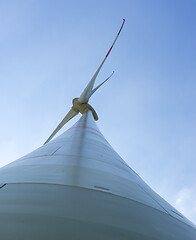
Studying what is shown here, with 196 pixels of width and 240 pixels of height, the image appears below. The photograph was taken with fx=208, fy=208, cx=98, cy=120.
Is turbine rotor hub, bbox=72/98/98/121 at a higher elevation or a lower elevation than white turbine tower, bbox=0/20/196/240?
higher

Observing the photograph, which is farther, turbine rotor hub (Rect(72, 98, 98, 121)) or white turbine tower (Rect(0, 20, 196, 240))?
turbine rotor hub (Rect(72, 98, 98, 121))

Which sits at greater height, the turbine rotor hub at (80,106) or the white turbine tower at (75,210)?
the turbine rotor hub at (80,106)

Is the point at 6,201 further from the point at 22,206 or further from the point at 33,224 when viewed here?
the point at 33,224

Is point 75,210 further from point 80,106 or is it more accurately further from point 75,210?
point 80,106

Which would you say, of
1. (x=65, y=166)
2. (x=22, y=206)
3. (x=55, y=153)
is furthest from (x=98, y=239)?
(x=55, y=153)

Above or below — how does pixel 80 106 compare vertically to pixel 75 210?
above

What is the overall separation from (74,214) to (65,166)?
151cm

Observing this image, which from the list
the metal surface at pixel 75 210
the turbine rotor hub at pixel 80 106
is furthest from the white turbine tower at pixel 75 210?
the turbine rotor hub at pixel 80 106

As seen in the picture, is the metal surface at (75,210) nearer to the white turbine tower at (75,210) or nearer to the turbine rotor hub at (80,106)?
the white turbine tower at (75,210)

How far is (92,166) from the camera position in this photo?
3598mm

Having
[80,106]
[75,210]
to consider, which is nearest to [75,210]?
[75,210]

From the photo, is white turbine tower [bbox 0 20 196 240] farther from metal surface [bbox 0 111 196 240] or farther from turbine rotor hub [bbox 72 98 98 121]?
turbine rotor hub [bbox 72 98 98 121]

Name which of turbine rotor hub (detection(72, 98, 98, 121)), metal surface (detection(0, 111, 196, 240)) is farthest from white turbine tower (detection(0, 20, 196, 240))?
turbine rotor hub (detection(72, 98, 98, 121))

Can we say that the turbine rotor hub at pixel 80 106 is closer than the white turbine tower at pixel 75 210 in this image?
No
